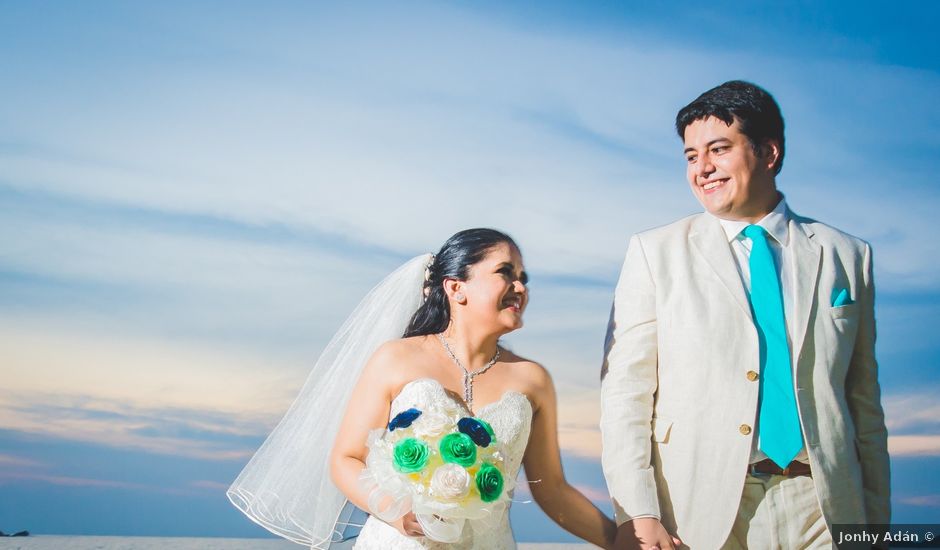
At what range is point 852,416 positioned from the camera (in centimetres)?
383

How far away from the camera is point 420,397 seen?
3.63 m

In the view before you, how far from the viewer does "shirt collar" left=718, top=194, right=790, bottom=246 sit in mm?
3809

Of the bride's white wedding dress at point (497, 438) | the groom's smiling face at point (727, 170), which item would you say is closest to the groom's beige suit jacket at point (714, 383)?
the groom's smiling face at point (727, 170)

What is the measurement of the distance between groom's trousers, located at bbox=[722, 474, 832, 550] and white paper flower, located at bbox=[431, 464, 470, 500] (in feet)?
3.51

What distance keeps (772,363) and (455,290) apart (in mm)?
1337

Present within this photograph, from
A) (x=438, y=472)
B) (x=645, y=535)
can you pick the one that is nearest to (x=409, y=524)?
(x=438, y=472)

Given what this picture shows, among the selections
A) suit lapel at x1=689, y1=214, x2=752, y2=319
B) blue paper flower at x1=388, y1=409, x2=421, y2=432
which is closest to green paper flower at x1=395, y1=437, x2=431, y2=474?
blue paper flower at x1=388, y1=409, x2=421, y2=432

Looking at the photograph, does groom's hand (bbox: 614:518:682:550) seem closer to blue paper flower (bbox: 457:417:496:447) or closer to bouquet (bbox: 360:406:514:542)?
bouquet (bbox: 360:406:514:542)

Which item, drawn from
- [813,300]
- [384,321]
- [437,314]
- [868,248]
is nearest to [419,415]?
[437,314]

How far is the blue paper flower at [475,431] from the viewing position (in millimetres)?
3260

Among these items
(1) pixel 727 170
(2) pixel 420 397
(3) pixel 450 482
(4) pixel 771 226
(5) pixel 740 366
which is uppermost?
(1) pixel 727 170

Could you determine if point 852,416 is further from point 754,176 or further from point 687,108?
point 687,108

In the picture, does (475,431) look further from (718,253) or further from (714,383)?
(718,253)

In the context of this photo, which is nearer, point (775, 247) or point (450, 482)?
point (450, 482)
